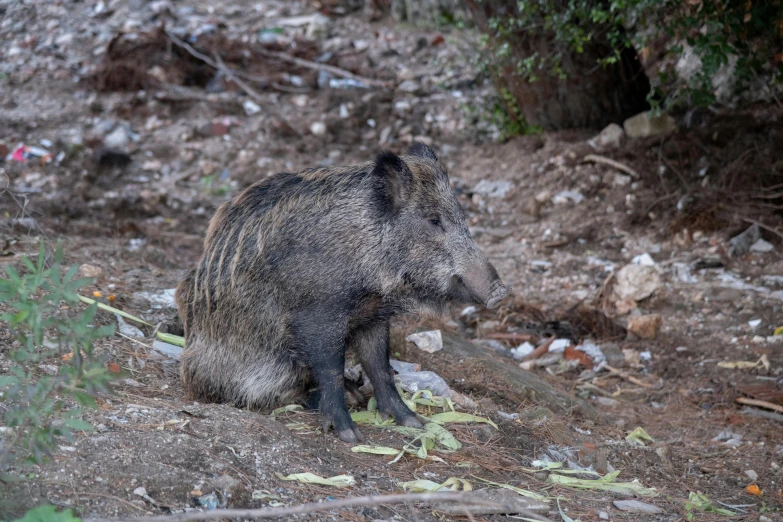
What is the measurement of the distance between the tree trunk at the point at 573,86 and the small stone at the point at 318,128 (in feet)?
6.61

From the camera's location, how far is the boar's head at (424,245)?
146 inches

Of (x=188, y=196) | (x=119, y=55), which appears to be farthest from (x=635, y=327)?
(x=119, y=55)

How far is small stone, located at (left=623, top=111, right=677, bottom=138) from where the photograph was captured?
7668 millimetres

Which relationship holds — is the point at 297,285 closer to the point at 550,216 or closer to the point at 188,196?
the point at 550,216

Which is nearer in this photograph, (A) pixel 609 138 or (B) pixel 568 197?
(B) pixel 568 197

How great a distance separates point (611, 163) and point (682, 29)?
192 cm

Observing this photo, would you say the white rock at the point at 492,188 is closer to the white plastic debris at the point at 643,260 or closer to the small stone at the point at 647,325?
the white plastic debris at the point at 643,260

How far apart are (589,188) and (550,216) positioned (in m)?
0.44

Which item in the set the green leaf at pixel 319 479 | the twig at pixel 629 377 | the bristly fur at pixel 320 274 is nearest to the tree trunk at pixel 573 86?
the twig at pixel 629 377

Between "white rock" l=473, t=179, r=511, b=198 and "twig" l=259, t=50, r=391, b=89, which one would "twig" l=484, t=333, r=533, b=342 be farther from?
"twig" l=259, t=50, r=391, b=89

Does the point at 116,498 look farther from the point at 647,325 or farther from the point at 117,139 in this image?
the point at 117,139

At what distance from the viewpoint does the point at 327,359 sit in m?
3.66

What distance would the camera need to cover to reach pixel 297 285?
3.68 meters

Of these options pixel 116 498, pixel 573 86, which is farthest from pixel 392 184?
pixel 573 86
